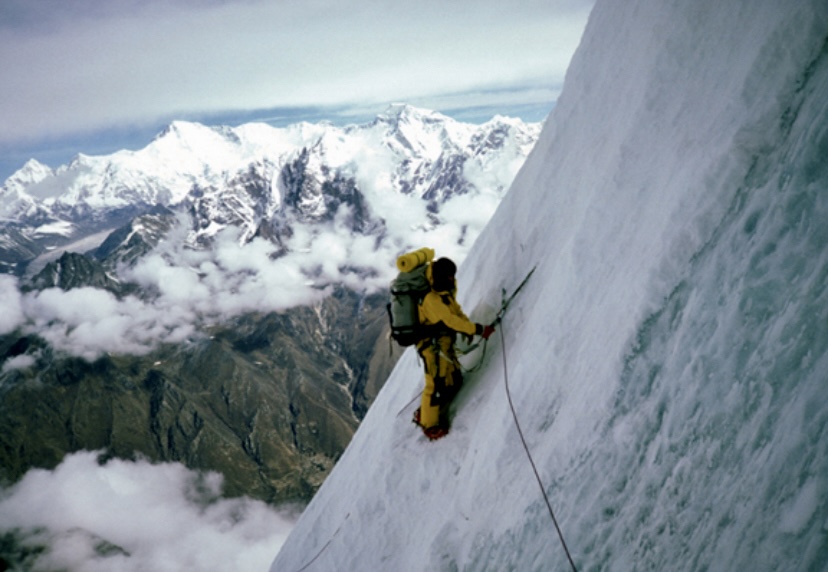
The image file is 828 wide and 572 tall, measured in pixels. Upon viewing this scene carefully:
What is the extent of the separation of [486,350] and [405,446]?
8.09 ft

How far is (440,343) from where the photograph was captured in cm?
799

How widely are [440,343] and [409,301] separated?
937mm

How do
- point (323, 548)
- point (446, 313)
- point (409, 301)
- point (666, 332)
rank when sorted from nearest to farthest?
point (666, 332), point (446, 313), point (409, 301), point (323, 548)

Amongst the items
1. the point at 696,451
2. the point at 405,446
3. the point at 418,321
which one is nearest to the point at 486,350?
the point at 418,321

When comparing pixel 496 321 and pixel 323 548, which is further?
pixel 323 548

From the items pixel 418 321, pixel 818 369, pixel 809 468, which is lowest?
pixel 418 321

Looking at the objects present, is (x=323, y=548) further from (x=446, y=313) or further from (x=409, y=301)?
(x=446, y=313)

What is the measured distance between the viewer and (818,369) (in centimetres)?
295

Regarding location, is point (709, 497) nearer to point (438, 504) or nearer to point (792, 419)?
point (792, 419)

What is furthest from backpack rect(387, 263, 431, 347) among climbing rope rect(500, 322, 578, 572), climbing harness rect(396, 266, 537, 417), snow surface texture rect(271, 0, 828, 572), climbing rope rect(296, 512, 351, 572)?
climbing rope rect(296, 512, 351, 572)

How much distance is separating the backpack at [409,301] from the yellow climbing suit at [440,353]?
0.15 metres

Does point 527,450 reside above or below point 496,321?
below

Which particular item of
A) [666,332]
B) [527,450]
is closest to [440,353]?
[527,450]

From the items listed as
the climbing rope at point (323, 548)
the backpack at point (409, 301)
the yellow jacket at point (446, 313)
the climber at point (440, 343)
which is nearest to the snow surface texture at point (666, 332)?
the climber at point (440, 343)
